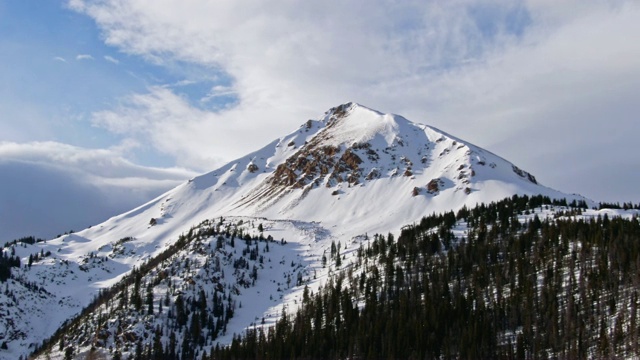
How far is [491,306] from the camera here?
16275 centimetres

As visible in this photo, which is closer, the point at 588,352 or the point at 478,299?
the point at 588,352

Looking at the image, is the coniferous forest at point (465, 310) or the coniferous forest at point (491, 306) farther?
the coniferous forest at point (465, 310)

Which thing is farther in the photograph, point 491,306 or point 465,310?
point 491,306

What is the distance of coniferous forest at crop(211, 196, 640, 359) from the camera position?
140 m

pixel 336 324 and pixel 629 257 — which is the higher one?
pixel 629 257

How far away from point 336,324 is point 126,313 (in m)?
70.6

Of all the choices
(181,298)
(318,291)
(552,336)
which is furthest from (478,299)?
(181,298)

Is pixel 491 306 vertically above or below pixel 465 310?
above

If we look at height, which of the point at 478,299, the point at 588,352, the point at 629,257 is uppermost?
the point at 629,257

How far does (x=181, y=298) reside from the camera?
646ft

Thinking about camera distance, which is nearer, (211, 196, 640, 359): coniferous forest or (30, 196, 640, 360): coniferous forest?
(211, 196, 640, 359): coniferous forest

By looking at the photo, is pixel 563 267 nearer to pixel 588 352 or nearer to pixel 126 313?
pixel 588 352

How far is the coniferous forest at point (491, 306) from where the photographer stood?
460 feet

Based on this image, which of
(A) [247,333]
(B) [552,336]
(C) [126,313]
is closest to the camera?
(B) [552,336]
